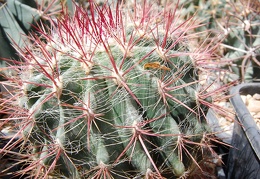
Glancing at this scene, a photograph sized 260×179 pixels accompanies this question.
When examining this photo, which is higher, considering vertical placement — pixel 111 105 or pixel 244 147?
pixel 111 105

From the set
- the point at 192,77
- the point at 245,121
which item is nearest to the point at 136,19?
the point at 192,77

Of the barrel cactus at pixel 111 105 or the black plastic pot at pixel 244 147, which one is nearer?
the barrel cactus at pixel 111 105

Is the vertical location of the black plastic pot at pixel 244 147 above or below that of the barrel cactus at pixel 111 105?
below

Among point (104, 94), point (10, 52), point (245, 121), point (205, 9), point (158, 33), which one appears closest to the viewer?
point (104, 94)

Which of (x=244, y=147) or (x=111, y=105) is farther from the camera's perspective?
(x=244, y=147)

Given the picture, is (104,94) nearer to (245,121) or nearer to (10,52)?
(245,121)
